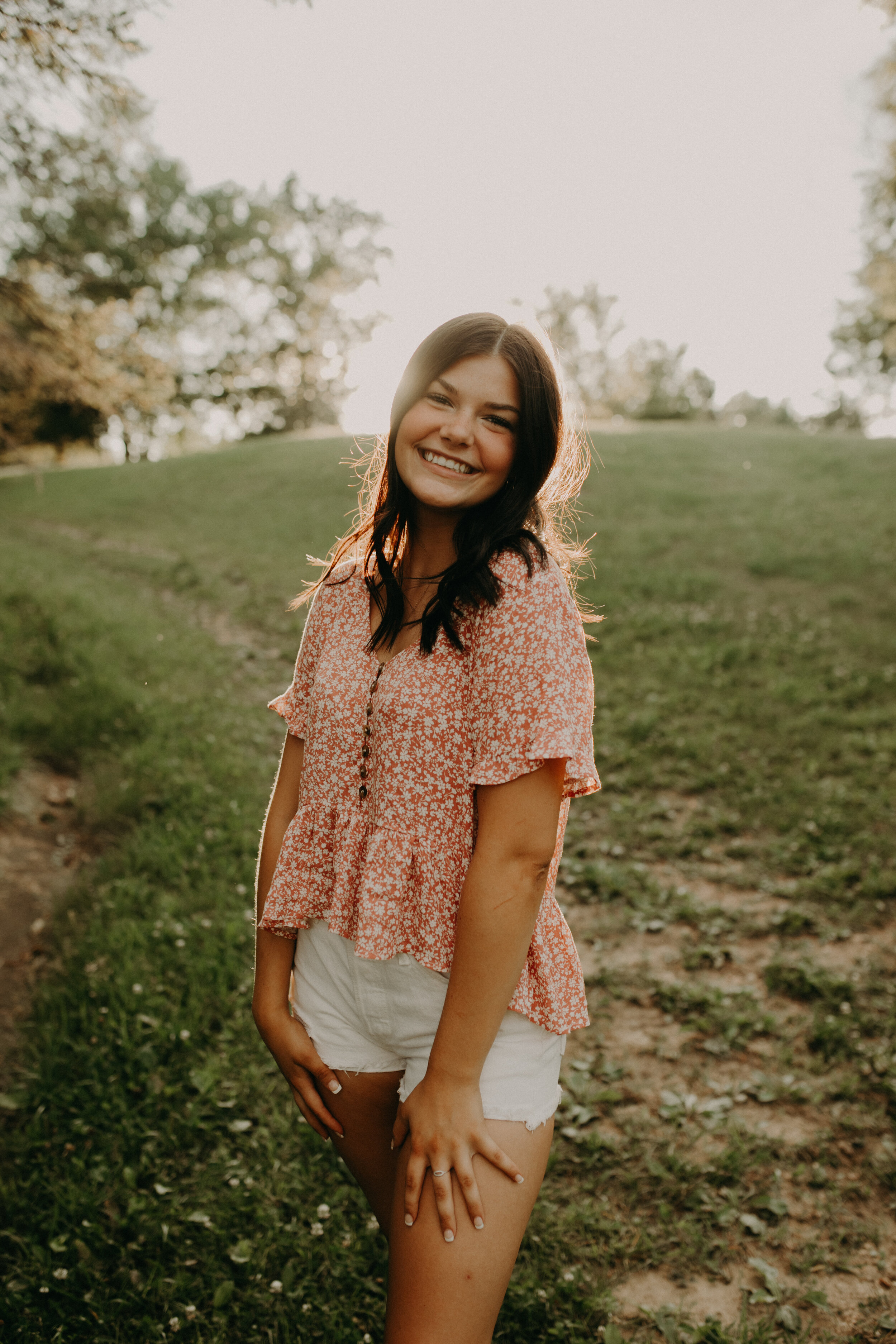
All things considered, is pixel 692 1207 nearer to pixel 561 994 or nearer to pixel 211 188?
pixel 561 994

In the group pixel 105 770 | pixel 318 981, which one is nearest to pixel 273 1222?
pixel 318 981

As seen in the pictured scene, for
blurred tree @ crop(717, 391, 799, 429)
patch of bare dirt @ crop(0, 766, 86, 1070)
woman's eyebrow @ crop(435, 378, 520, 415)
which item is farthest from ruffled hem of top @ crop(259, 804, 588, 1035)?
blurred tree @ crop(717, 391, 799, 429)

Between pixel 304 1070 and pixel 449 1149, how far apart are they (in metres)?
0.49

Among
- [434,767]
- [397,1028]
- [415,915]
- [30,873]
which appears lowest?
[30,873]

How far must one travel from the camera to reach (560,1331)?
2.50 meters

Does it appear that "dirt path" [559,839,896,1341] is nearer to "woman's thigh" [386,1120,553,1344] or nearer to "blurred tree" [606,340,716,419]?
"woman's thigh" [386,1120,553,1344]

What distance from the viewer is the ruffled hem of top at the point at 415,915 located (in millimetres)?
1629

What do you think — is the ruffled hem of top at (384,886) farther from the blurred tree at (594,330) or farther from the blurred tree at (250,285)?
the blurred tree at (594,330)

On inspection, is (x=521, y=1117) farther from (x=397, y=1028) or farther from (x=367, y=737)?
(x=367, y=737)

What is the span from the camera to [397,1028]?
172cm

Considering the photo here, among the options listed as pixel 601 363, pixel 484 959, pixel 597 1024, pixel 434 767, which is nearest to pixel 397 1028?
pixel 484 959

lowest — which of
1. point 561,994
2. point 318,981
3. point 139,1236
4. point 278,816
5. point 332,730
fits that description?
point 139,1236

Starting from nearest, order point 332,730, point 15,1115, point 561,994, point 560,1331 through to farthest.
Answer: point 561,994
point 332,730
point 560,1331
point 15,1115

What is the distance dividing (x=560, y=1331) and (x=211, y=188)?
47.4m
